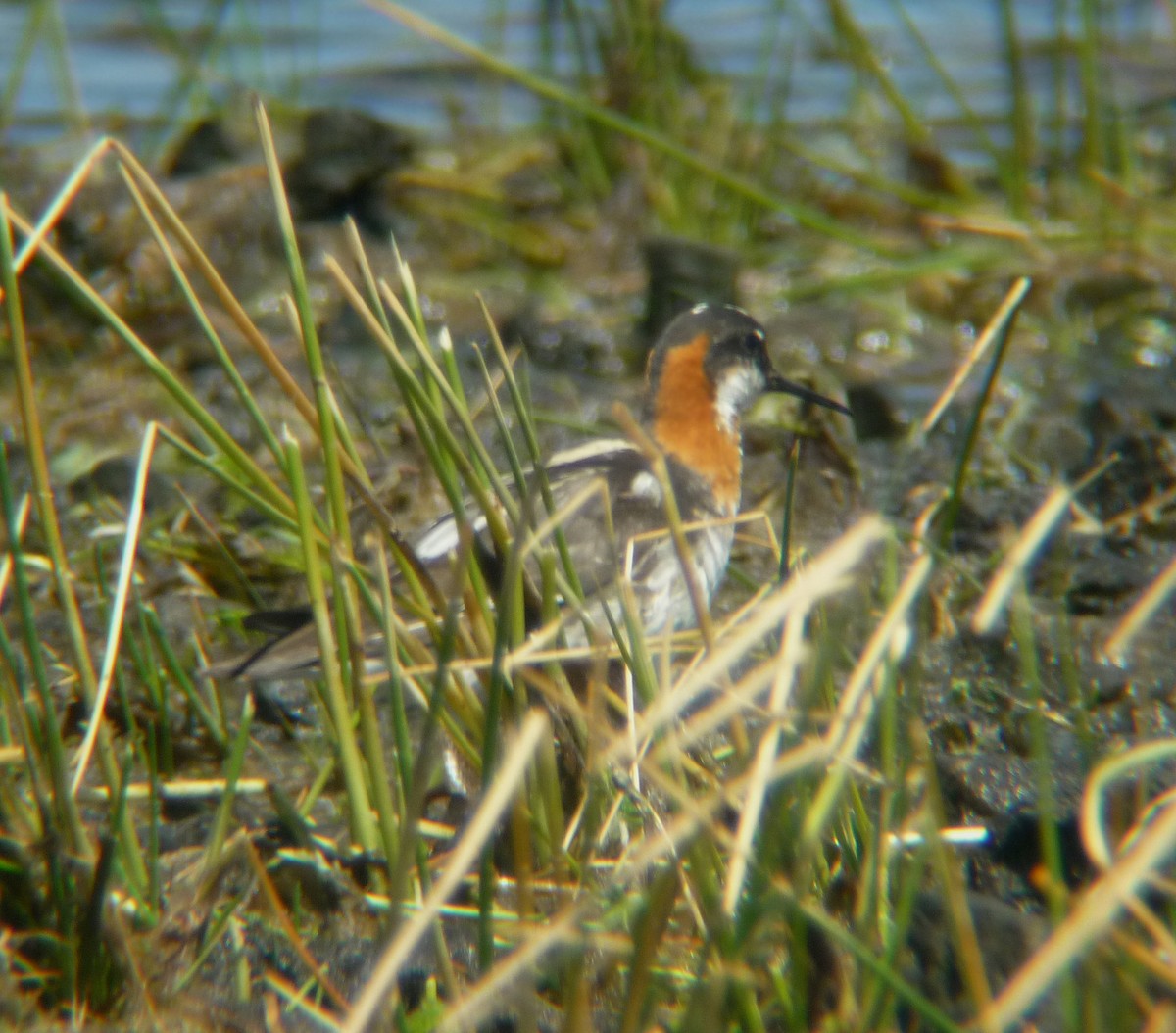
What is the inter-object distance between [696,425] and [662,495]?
0.90 m

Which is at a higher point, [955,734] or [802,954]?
[802,954]

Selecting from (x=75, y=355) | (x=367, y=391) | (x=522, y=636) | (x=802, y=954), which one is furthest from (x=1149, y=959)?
(x=75, y=355)

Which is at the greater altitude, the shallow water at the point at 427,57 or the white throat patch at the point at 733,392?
the shallow water at the point at 427,57

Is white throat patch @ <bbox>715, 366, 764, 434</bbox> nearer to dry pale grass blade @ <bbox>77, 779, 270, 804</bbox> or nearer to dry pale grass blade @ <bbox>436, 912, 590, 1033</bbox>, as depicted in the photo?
dry pale grass blade @ <bbox>77, 779, 270, 804</bbox>

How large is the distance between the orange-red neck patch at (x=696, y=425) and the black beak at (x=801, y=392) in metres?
0.17

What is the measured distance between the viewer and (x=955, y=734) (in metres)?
2.79

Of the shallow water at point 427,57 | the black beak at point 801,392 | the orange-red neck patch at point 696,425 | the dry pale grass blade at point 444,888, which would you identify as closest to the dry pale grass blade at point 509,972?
the dry pale grass blade at point 444,888

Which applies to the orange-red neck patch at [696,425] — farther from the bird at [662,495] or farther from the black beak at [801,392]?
the black beak at [801,392]

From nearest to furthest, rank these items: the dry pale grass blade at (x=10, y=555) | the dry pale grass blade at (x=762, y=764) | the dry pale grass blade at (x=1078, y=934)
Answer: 1. the dry pale grass blade at (x=1078, y=934)
2. the dry pale grass blade at (x=762, y=764)
3. the dry pale grass blade at (x=10, y=555)

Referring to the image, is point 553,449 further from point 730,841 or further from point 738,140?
point 730,841

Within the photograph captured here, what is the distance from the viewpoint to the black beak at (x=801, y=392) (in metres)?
3.92

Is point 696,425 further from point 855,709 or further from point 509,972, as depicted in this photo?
point 509,972

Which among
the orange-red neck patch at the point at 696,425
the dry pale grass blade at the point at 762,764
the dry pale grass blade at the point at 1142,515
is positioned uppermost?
the dry pale grass blade at the point at 762,764

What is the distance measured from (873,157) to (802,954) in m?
4.85
